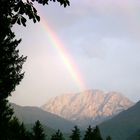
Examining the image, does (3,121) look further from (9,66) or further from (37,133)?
(37,133)

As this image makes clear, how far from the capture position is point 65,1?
10.7 meters

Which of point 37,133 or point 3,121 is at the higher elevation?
point 37,133

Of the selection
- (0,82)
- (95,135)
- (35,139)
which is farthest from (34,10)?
(95,135)

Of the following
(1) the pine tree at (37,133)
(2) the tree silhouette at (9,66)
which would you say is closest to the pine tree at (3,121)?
(2) the tree silhouette at (9,66)

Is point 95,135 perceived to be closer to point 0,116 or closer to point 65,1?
point 0,116

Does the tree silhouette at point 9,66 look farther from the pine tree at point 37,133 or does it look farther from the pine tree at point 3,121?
the pine tree at point 37,133

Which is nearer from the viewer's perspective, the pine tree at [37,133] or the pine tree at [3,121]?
the pine tree at [3,121]

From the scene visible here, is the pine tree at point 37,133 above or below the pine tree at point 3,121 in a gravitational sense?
above

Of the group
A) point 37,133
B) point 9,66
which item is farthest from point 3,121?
point 37,133

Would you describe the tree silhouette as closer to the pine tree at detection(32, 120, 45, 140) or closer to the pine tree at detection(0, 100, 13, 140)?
the pine tree at detection(0, 100, 13, 140)

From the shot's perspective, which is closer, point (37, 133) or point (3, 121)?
point (3, 121)

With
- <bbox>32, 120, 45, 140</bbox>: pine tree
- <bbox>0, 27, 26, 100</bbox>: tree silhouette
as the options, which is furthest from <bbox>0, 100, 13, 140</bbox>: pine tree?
<bbox>32, 120, 45, 140</bbox>: pine tree

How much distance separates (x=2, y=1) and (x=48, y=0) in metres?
1.34

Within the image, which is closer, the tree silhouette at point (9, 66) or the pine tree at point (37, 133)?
the tree silhouette at point (9, 66)
